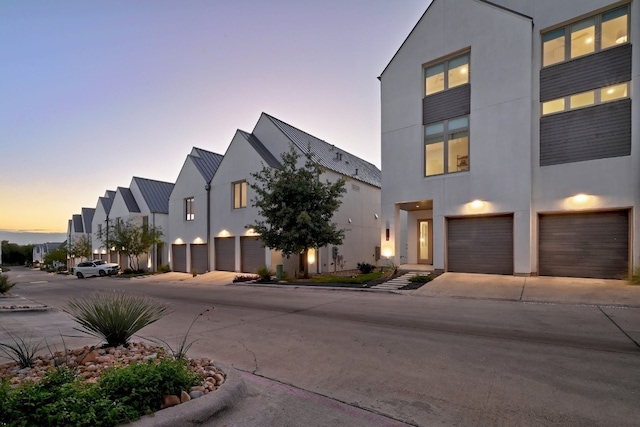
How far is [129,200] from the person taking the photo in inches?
1420

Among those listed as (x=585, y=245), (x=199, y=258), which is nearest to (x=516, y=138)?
(x=585, y=245)

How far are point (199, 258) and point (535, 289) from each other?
23421 mm

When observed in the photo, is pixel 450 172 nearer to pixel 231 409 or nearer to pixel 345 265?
pixel 345 265

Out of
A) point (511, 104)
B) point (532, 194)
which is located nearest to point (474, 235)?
point (532, 194)

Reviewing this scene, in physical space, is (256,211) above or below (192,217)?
above

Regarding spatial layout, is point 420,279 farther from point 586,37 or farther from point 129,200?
point 129,200

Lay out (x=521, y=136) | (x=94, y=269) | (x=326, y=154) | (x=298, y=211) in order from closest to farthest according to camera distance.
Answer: (x=521, y=136), (x=298, y=211), (x=326, y=154), (x=94, y=269)

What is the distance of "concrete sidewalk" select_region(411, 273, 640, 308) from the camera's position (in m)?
10.5

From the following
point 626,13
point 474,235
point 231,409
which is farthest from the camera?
point 474,235

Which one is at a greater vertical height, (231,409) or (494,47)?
(494,47)

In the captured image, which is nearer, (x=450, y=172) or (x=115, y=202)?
(x=450, y=172)

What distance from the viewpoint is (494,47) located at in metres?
15.5

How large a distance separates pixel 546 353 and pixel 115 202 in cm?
4251

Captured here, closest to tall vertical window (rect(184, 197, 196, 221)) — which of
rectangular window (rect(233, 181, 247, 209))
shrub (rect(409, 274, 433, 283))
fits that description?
rectangular window (rect(233, 181, 247, 209))
